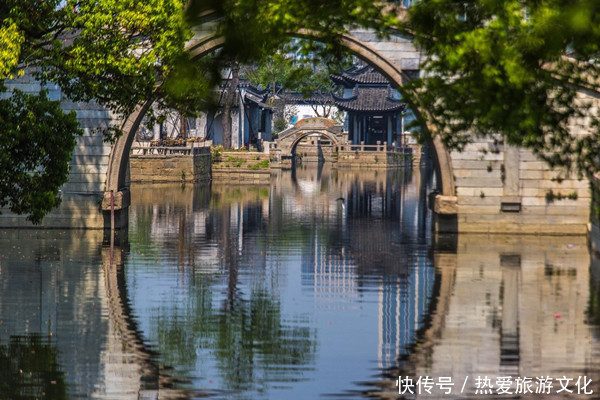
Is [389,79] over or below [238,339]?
over

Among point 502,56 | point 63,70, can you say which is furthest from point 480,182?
point 502,56

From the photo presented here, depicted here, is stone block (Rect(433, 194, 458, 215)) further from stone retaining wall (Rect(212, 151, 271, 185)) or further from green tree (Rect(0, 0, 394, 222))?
stone retaining wall (Rect(212, 151, 271, 185))

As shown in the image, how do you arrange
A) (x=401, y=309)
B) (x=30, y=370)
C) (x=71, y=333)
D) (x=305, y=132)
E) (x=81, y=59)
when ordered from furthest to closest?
(x=305, y=132)
(x=81, y=59)
(x=401, y=309)
(x=71, y=333)
(x=30, y=370)

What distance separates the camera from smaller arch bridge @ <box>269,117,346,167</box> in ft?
262

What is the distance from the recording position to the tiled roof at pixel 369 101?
3322 inches

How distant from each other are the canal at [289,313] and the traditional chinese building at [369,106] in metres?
55.7

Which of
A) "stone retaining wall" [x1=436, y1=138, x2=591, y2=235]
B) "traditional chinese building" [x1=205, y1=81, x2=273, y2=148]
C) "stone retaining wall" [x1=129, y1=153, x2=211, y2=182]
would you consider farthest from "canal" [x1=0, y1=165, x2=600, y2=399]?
"traditional chinese building" [x1=205, y1=81, x2=273, y2=148]

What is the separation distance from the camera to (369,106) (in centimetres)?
8481

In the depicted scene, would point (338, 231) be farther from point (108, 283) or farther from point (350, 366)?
point (350, 366)

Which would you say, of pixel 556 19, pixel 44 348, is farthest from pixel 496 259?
pixel 556 19

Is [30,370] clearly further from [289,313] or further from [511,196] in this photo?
[511,196]

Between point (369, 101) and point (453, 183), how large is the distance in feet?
197

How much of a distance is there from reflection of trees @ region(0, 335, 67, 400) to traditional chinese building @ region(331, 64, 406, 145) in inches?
2781

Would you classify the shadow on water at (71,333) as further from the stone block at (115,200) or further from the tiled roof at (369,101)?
the tiled roof at (369,101)
